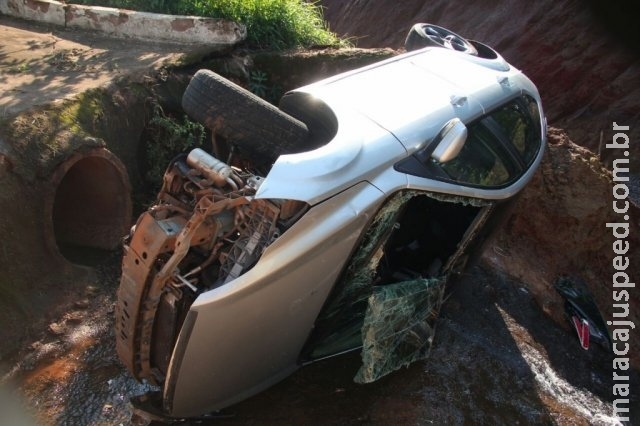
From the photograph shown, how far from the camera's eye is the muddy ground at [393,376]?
3.21 m

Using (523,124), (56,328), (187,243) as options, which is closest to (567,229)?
(523,124)

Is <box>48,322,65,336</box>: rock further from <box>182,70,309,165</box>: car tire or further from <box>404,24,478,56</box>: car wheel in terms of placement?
<box>404,24,478,56</box>: car wheel

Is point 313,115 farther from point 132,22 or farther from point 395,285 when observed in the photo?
point 132,22

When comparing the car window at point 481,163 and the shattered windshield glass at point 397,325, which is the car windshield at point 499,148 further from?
the shattered windshield glass at point 397,325

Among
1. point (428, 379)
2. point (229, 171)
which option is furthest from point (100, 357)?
point (428, 379)

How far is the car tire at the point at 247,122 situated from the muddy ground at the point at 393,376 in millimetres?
1467

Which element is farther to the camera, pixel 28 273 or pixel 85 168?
pixel 85 168

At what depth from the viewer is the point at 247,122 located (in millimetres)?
2891

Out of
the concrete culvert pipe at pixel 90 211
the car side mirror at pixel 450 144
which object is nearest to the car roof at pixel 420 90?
the car side mirror at pixel 450 144

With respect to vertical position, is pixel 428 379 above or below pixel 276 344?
below

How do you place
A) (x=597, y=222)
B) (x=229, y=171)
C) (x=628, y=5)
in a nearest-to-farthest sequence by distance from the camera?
1. (x=229, y=171)
2. (x=597, y=222)
3. (x=628, y=5)

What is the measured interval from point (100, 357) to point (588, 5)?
924 cm

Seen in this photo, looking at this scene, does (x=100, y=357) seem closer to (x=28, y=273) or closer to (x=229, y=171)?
(x=28, y=273)

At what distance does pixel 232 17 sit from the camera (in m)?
6.14
